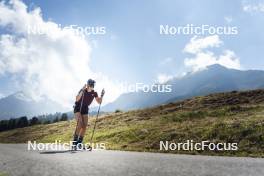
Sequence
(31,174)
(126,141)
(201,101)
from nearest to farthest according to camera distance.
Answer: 1. (31,174)
2. (126,141)
3. (201,101)

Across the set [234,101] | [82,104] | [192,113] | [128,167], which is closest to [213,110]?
[192,113]

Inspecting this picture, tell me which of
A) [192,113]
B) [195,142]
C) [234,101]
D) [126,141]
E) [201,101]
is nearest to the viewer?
[195,142]

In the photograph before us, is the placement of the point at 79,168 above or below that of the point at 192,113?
below

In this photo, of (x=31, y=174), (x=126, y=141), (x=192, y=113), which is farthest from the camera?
(x=192, y=113)

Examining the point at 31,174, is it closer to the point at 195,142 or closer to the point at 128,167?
the point at 128,167

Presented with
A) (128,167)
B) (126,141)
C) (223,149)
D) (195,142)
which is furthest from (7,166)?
(126,141)

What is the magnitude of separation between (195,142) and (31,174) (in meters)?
18.1

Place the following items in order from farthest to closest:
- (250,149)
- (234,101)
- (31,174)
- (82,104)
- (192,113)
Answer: (234,101), (192,113), (250,149), (82,104), (31,174)

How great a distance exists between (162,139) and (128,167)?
17544 mm

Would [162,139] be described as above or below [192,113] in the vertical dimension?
below

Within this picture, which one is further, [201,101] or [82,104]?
[201,101]

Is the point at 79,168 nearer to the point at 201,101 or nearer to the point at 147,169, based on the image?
the point at 147,169

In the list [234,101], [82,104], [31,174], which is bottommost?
[31,174]

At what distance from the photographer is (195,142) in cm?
2520
